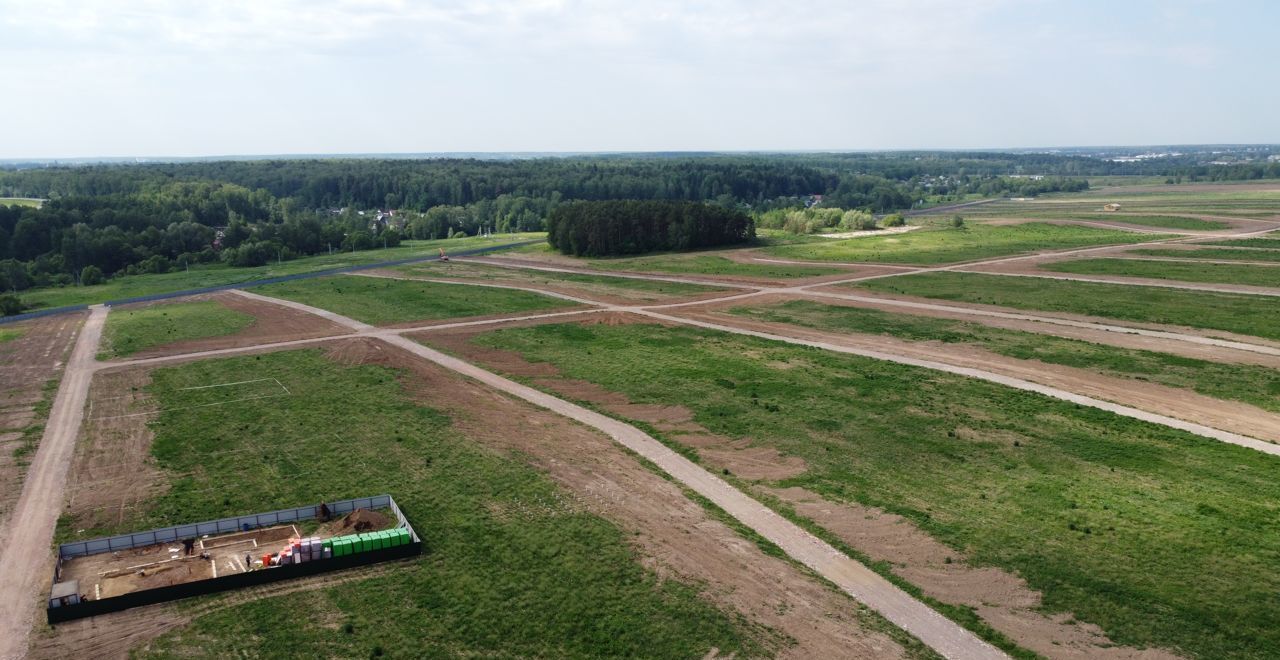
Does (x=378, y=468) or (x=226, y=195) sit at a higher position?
(x=226, y=195)

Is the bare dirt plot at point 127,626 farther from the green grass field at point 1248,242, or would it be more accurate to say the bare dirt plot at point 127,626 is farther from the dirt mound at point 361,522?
the green grass field at point 1248,242

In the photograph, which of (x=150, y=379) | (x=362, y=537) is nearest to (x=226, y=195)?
(x=150, y=379)

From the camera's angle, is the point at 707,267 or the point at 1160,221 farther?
the point at 1160,221

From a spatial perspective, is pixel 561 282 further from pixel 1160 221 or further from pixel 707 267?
pixel 1160 221

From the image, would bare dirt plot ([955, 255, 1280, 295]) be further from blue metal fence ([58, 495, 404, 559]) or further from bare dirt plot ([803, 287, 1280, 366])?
blue metal fence ([58, 495, 404, 559])

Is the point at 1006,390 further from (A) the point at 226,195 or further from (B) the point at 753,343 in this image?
(A) the point at 226,195

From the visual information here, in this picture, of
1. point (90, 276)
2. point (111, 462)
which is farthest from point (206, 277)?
point (111, 462)
